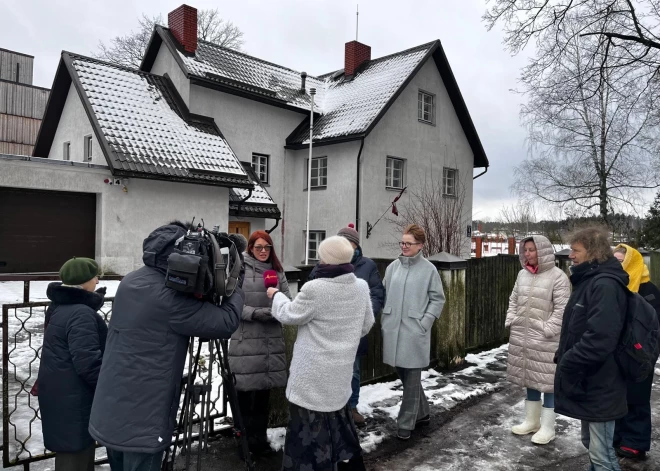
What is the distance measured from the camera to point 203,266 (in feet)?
8.11

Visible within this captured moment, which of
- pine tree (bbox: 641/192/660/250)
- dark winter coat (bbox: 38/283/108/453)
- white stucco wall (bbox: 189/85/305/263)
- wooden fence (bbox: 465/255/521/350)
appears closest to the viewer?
dark winter coat (bbox: 38/283/108/453)

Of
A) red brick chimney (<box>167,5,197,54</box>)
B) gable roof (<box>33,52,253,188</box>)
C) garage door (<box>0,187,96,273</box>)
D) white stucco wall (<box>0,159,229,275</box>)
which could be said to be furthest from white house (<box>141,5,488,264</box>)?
garage door (<box>0,187,96,273</box>)

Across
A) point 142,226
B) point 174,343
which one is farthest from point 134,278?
point 142,226

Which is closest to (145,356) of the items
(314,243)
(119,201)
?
(119,201)

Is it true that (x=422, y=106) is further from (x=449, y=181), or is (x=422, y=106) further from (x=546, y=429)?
(x=546, y=429)

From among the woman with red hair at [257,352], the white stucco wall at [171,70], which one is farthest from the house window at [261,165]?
the woman with red hair at [257,352]

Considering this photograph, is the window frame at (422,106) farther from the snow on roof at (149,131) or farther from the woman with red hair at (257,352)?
the woman with red hair at (257,352)

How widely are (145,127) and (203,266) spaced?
12.9m

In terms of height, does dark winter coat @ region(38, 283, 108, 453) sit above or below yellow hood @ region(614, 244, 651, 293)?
below

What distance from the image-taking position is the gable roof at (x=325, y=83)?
17031 millimetres

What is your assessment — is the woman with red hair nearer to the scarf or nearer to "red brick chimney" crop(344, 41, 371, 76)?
the scarf

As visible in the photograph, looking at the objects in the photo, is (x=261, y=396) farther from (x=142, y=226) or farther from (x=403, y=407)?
(x=142, y=226)

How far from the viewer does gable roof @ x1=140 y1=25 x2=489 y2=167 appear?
55.9 feet

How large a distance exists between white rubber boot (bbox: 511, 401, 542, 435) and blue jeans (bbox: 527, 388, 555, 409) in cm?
5
